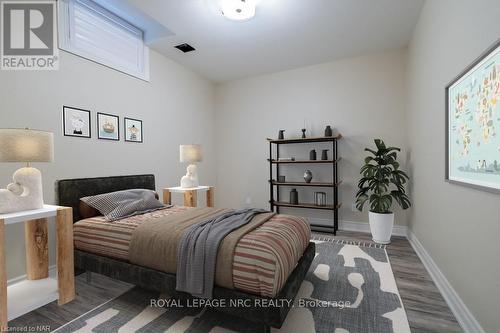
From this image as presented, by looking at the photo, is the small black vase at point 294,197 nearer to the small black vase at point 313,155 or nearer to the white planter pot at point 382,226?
the small black vase at point 313,155

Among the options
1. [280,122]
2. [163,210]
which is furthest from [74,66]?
[280,122]

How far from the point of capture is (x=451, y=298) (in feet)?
6.02

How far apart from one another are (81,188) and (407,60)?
4.72 metres

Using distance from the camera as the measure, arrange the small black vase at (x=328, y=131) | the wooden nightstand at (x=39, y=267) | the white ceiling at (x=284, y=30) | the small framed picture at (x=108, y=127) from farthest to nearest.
Answer: the small black vase at (x=328, y=131), the small framed picture at (x=108, y=127), the white ceiling at (x=284, y=30), the wooden nightstand at (x=39, y=267)

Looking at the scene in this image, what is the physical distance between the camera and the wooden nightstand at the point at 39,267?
1.69 metres

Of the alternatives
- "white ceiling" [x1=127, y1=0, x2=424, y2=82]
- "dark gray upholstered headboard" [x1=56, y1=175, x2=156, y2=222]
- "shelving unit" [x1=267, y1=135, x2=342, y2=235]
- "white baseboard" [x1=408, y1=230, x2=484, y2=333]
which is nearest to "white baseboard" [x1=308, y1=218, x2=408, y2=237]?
"shelving unit" [x1=267, y1=135, x2=342, y2=235]

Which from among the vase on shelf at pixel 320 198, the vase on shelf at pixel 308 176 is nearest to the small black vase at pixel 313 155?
the vase on shelf at pixel 308 176

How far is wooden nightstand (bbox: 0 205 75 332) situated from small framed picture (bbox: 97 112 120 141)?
1197mm

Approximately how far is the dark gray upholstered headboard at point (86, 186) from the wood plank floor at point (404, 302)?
2.56 feet

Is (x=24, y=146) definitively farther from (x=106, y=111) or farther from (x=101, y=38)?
(x=101, y=38)

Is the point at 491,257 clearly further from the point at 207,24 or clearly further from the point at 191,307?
the point at 207,24

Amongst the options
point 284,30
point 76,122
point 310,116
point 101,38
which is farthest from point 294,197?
point 101,38

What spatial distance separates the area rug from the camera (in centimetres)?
163

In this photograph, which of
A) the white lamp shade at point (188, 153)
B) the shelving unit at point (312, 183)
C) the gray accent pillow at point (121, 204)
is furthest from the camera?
the shelving unit at point (312, 183)
